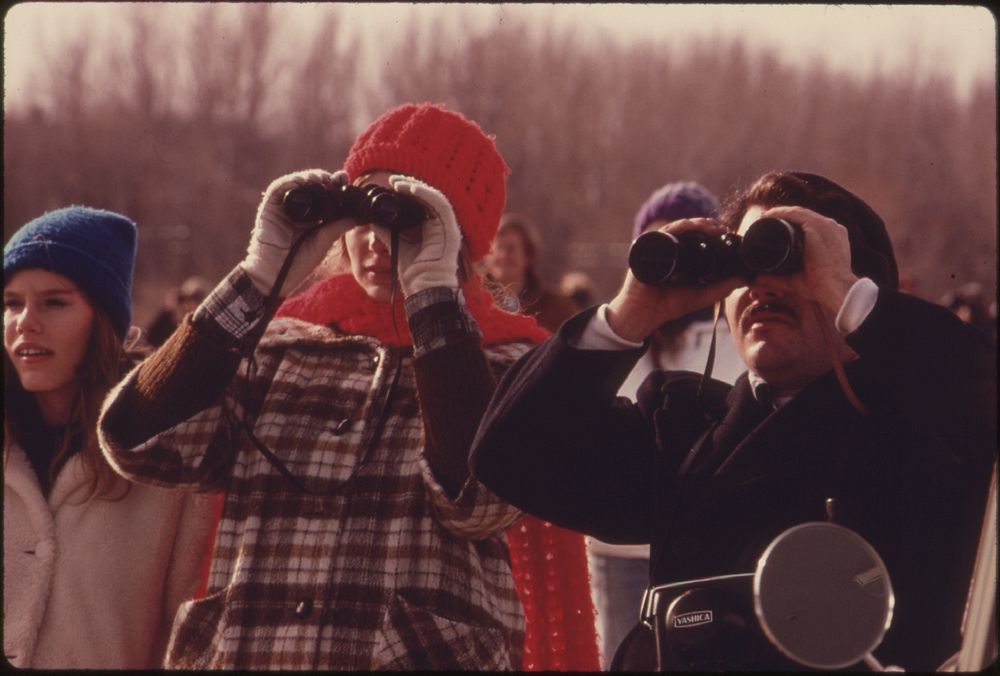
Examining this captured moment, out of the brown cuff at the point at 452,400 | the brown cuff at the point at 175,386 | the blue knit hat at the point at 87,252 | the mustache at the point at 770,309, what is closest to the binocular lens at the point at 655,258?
the mustache at the point at 770,309

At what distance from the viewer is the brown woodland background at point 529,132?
18.5ft

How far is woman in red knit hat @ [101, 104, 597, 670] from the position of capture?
2721 mm

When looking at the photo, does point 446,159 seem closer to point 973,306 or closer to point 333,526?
point 333,526

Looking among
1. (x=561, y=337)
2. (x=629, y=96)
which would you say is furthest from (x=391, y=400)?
(x=629, y=96)

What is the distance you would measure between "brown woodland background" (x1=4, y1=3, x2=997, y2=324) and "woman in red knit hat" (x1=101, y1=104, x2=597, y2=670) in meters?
0.66

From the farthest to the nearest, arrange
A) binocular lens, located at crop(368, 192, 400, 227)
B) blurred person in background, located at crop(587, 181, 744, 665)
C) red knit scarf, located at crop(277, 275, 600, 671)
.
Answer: blurred person in background, located at crop(587, 181, 744, 665), red knit scarf, located at crop(277, 275, 600, 671), binocular lens, located at crop(368, 192, 400, 227)

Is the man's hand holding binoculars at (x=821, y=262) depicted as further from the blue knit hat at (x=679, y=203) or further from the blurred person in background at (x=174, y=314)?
the blurred person in background at (x=174, y=314)

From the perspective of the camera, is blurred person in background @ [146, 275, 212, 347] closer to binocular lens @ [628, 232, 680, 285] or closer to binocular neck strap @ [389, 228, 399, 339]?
binocular neck strap @ [389, 228, 399, 339]

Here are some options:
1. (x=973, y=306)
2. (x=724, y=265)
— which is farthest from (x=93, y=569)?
(x=973, y=306)

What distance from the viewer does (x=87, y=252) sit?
340 centimetres

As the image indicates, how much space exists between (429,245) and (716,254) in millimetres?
758

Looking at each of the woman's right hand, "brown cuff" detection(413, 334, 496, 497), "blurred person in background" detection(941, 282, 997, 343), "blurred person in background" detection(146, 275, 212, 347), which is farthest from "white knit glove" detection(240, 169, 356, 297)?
"blurred person in background" detection(941, 282, 997, 343)

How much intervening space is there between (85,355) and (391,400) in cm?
91

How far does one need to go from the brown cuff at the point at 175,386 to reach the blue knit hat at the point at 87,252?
587 mm
